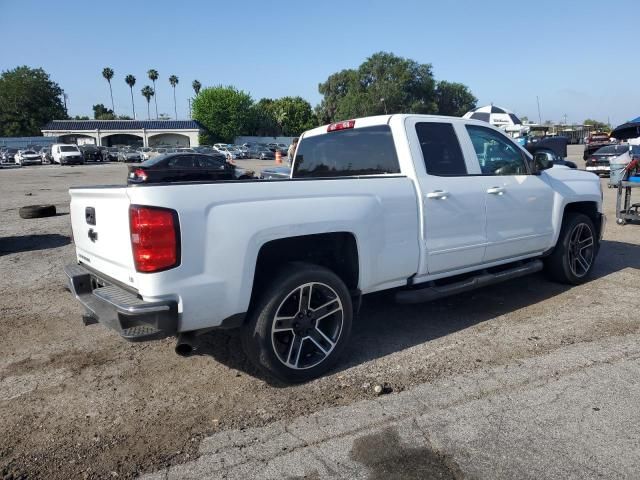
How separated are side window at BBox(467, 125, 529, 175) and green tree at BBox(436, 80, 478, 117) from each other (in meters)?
90.3

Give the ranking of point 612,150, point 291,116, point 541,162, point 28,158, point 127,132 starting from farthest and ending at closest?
point 291,116, point 127,132, point 28,158, point 612,150, point 541,162

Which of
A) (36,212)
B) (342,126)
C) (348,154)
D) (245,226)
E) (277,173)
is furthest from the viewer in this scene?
(36,212)

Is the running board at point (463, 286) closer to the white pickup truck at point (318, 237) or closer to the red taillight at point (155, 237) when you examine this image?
the white pickup truck at point (318, 237)

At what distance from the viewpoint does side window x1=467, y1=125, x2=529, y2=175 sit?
16.2 ft

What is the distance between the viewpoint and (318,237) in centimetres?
375

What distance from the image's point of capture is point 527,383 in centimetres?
355

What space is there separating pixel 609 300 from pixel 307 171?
11.3 feet

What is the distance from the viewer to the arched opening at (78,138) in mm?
70438

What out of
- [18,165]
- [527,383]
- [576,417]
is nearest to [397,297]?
[527,383]

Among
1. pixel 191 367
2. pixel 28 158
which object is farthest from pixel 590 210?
pixel 28 158

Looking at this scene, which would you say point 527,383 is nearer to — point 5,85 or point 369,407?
point 369,407

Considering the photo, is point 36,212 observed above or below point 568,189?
below

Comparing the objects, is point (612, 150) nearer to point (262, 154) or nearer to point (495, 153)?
point (495, 153)

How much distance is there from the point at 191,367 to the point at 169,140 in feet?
262
